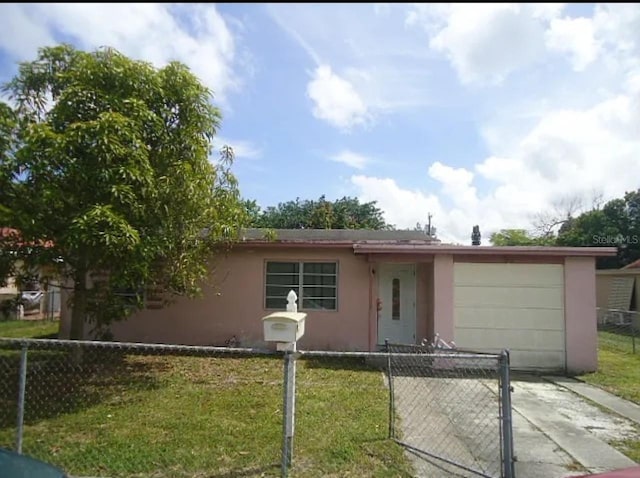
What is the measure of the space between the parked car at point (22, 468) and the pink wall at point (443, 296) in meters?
8.92

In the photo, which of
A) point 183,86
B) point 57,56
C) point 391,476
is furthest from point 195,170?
point 391,476

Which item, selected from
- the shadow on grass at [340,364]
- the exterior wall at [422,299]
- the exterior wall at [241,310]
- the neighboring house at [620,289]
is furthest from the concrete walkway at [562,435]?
the neighboring house at [620,289]

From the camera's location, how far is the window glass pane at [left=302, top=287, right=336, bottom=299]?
12227mm

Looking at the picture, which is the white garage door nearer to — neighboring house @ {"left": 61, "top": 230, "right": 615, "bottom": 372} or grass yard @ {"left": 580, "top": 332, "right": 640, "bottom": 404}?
neighboring house @ {"left": 61, "top": 230, "right": 615, "bottom": 372}

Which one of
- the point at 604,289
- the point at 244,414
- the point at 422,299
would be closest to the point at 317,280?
the point at 422,299

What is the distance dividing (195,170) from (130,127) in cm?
146

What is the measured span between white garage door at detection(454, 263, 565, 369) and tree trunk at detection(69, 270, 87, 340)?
24.7 ft

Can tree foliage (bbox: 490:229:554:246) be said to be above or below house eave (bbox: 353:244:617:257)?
above

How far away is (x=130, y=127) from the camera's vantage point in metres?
7.37

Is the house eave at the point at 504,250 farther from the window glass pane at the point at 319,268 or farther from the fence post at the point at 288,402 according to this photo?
the fence post at the point at 288,402

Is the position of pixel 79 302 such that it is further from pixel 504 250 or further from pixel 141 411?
pixel 504 250

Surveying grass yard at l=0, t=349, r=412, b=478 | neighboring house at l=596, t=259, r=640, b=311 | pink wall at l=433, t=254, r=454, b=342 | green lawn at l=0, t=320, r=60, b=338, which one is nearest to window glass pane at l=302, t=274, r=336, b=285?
pink wall at l=433, t=254, r=454, b=342

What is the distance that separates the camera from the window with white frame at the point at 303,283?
12.2 meters

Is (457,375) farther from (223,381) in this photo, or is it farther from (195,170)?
(195,170)
